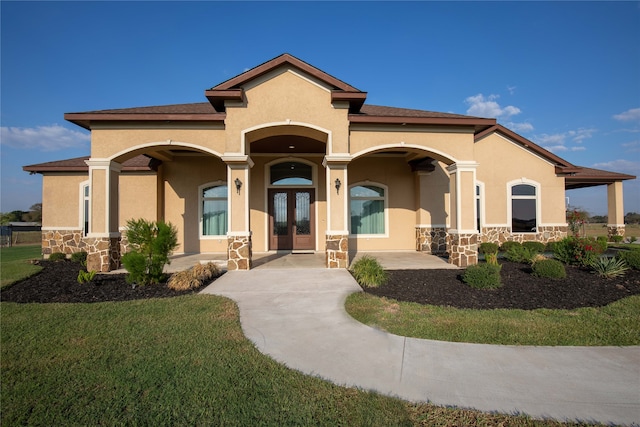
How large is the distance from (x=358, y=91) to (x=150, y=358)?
7874 millimetres

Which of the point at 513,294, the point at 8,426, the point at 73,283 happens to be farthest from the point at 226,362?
the point at 73,283

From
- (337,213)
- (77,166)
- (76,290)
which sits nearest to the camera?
(76,290)

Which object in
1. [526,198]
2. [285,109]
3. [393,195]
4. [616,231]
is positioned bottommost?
[616,231]

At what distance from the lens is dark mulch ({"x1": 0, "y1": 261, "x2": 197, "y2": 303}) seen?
673 cm

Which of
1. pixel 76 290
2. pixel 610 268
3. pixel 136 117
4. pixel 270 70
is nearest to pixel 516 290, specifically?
pixel 610 268

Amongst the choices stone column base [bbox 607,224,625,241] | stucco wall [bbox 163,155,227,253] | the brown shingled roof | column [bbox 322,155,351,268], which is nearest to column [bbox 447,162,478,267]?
column [bbox 322,155,351,268]

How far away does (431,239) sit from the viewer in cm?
1329

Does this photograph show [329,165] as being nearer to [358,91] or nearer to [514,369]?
[358,91]

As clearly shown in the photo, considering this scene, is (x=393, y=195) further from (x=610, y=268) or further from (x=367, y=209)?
(x=610, y=268)

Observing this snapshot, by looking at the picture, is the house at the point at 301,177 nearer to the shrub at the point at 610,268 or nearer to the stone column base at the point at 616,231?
the stone column base at the point at 616,231

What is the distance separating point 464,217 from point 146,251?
28.6 ft

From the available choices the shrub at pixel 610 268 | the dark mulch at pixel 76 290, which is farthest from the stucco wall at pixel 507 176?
the dark mulch at pixel 76 290

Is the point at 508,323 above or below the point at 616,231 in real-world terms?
below

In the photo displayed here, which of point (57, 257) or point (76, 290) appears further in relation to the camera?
point (57, 257)
